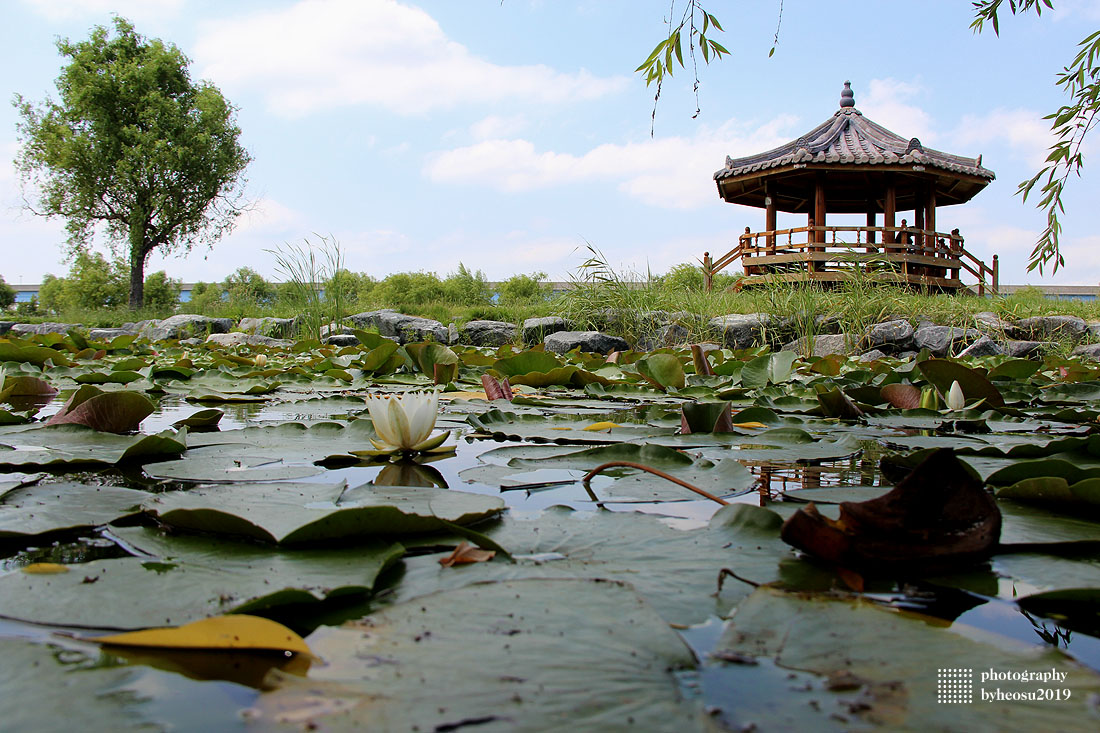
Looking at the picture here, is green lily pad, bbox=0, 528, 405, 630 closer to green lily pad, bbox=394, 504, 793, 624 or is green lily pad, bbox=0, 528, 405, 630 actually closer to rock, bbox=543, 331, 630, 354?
green lily pad, bbox=394, 504, 793, 624

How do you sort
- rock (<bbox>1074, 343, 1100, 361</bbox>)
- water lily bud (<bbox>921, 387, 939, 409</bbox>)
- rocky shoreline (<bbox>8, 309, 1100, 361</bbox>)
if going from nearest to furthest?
water lily bud (<bbox>921, 387, 939, 409</bbox>), rock (<bbox>1074, 343, 1100, 361</bbox>), rocky shoreline (<bbox>8, 309, 1100, 361</bbox>)

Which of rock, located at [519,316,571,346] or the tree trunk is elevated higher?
the tree trunk

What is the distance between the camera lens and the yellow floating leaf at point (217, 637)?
1.12ft

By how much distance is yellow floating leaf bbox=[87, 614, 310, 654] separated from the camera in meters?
0.34

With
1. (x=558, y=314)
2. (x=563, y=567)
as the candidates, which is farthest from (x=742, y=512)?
(x=558, y=314)

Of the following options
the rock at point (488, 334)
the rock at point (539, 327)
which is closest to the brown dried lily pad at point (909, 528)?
the rock at point (539, 327)

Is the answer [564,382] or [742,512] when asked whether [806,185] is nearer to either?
[564,382]

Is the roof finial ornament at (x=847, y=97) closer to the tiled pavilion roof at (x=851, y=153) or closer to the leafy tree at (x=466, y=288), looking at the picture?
the tiled pavilion roof at (x=851, y=153)

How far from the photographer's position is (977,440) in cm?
107

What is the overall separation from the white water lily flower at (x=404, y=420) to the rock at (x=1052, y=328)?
5.40 m

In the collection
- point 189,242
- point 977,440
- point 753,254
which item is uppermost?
point 189,242

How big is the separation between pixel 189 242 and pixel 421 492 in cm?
1837

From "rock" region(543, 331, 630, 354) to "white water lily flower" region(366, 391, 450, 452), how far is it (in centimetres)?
353

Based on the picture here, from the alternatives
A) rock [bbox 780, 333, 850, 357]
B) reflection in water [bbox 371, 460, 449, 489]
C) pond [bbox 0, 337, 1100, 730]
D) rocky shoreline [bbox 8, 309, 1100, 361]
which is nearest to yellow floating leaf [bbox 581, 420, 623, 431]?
pond [bbox 0, 337, 1100, 730]
